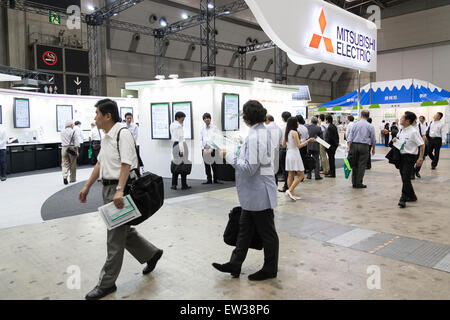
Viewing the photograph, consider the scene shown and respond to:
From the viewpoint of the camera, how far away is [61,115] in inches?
490

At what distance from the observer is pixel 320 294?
105 inches

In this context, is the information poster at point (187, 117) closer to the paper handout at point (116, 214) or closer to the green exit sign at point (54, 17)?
the paper handout at point (116, 214)

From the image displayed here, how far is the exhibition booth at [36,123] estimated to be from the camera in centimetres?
1065

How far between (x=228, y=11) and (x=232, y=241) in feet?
50.1

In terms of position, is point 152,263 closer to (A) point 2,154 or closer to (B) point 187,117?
(B) point 187,117

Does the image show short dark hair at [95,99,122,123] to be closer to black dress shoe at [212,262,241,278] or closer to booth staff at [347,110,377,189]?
black dress shoe at [212,262,241,278]

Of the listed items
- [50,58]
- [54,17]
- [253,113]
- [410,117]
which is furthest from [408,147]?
[50,58]

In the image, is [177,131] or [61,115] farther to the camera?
[61,115]

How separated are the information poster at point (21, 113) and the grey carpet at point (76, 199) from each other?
417cm

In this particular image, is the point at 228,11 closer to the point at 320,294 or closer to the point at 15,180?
the point at 15,180

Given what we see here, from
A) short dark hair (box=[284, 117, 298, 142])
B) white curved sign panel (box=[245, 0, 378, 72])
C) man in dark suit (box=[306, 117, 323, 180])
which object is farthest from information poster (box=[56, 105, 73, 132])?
white curved sign panel (box=[245, 0, 378, 72])

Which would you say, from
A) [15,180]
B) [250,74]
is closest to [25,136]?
[15,180]

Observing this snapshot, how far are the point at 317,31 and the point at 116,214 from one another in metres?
2.32

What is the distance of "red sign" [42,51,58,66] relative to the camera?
631 inches
